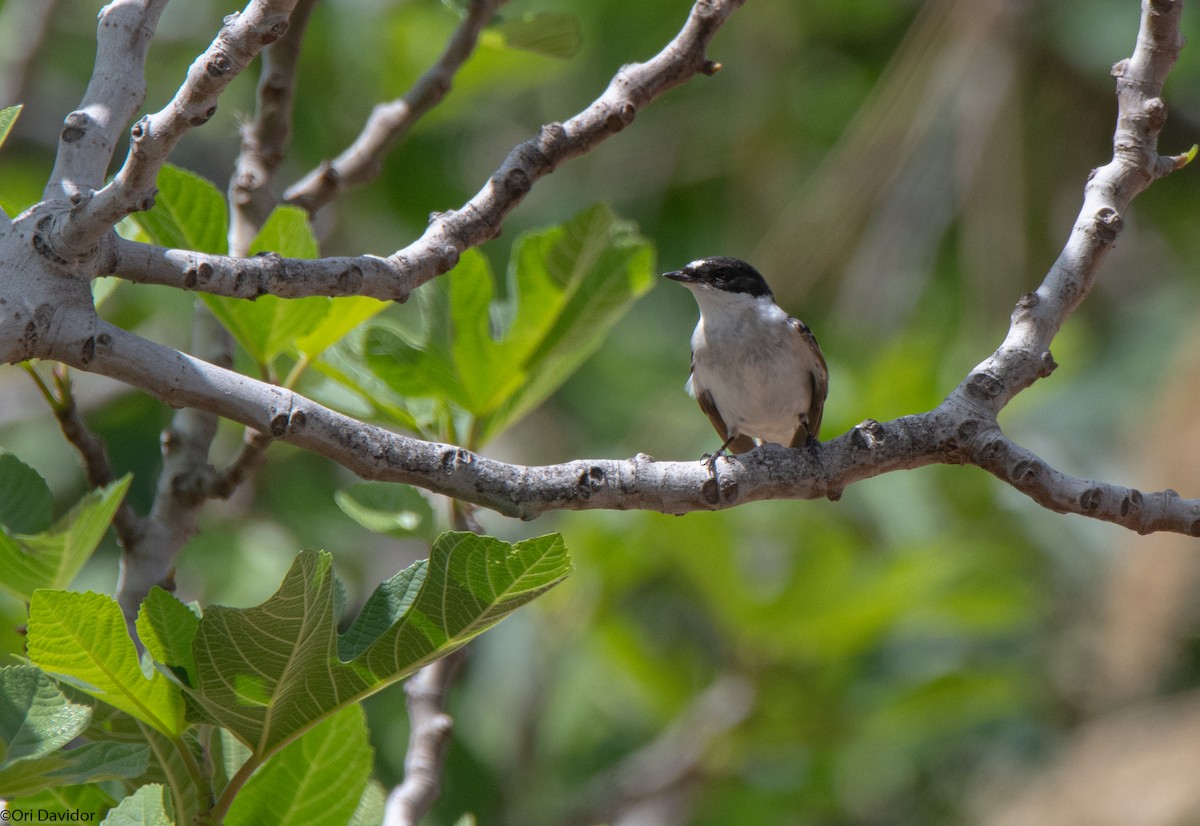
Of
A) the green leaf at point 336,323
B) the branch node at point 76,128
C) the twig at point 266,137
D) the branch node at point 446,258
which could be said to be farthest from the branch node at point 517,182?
the twig at point 266,137

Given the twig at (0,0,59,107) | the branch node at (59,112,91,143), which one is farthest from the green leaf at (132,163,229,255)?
the twig at (0,0,59,107)

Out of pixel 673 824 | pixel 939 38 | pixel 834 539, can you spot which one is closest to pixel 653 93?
pixel 834 539

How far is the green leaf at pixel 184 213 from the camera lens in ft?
7.83

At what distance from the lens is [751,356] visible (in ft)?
13.1

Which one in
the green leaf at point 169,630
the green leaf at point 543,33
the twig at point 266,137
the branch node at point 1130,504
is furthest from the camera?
the green leaf at point 543,33

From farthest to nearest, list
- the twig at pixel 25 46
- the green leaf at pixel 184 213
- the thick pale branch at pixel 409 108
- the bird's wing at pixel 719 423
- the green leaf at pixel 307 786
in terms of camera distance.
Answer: the twig at pixel 25 46 → the bird's wing at pixel 719 423 → the thick pale branch at pixel 409 108 → the green leaf at pixel 184 213 → the green leaf at pixel 307 786

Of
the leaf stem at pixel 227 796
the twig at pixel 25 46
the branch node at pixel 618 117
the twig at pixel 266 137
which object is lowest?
the leaf stem at pixel 227 796

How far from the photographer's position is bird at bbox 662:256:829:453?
4012 millimetres

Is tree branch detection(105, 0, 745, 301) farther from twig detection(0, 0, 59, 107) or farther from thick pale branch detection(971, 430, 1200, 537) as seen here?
twig detection(0, 0, 59, 107)

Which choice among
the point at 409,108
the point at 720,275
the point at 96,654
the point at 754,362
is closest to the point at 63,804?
the point at 96,654

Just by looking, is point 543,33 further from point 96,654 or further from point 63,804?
point 63,804

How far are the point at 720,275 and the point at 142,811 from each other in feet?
9.36

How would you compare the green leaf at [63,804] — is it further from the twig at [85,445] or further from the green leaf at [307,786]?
the twig at [85,445]

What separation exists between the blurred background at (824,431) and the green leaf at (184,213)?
3.55 feet
